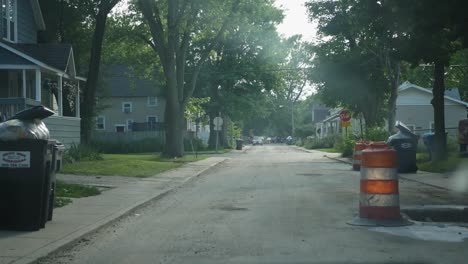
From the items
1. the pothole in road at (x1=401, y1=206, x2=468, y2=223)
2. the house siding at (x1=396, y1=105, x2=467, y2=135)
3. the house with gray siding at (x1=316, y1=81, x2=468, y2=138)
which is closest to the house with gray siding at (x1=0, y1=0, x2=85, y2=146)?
the pothole in road at (x1=401, y1=206, x2=468, y2=223)

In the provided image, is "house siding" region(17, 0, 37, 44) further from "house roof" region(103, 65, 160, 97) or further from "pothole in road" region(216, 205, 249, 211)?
"house roof" region(103, 65, 160, 97)

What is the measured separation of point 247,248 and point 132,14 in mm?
32071

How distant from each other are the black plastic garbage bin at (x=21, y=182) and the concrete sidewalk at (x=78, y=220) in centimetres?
23

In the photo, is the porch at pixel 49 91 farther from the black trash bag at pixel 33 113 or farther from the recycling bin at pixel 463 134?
the recycling bin at pixel 463 134

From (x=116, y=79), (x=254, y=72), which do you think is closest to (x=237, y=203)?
(x=254, y=72)

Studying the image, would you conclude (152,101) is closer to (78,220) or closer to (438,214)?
(78,220)

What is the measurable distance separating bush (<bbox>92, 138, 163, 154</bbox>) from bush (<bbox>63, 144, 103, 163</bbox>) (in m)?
24.2

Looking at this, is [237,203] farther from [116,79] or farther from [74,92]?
[116,79]

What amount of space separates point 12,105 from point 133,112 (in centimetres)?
5202

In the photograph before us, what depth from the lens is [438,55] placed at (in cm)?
1770

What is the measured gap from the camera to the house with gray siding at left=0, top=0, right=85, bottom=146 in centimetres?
2300

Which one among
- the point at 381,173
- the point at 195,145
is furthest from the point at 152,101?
the point at 381,173

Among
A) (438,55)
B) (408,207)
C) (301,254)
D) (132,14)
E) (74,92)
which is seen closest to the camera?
(301,254)

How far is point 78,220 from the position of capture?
34.2 ft
